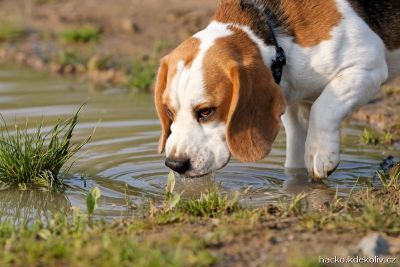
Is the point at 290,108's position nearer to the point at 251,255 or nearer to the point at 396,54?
the point at 396,54

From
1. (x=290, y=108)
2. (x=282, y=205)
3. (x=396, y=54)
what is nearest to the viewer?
(x=282, y=205)

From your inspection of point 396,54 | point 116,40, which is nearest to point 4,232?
point 396,54

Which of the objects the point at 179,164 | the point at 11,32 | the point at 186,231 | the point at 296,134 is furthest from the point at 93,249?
the point at 11,32

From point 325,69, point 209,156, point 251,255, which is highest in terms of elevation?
point 325,69

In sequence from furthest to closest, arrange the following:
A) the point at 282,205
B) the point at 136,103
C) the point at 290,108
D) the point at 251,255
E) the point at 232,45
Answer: the point at 136,103 < the point at 290,108 < the point at 232,45 < the point at 282,205 < the point at 251,255

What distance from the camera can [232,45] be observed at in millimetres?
5945

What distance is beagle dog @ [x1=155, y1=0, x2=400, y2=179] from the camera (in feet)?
18.9

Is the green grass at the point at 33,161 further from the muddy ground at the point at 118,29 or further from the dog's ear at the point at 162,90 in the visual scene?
the muddy ground at the point at 118,29

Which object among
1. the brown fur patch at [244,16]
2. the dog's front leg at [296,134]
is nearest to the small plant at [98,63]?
the dog's front leg at [296,134]

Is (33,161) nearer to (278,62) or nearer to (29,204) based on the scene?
(29,204)

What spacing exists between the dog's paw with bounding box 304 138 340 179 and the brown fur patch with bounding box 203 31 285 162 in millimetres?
493

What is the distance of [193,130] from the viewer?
18.9 ft

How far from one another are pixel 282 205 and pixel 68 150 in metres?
1.93

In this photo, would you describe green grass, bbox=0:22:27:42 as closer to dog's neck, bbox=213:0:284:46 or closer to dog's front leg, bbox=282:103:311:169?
dog's front leg, bbox=282:103:311:169
